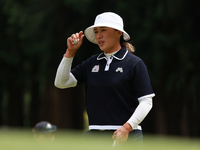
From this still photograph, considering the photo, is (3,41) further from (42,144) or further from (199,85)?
(42,144)

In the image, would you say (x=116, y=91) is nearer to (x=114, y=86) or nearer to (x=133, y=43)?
(x=114, y=86)

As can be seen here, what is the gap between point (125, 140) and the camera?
152 inches

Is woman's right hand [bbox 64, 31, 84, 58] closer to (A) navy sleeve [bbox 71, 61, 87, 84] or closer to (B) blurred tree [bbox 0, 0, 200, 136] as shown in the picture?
(A) navy sleeve [bbox 71, 61, 87, 84]

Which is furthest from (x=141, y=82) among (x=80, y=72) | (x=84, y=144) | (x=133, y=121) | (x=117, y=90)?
(x=84, y=144)

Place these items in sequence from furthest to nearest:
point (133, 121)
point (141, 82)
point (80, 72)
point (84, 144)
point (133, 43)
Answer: point (133, 43)
point (84, 144)
point (80, 72)
point (141, 82)
point (133, 121)

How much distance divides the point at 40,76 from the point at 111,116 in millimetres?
12336

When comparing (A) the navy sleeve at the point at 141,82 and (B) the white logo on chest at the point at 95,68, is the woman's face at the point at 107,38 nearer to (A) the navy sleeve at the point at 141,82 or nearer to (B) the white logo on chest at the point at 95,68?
(B) the white logo on chest at the point at 95,68

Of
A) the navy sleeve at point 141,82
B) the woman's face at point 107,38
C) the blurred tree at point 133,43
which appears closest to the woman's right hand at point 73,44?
the woman's face at point 107,38

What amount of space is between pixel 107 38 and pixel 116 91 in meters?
0.57

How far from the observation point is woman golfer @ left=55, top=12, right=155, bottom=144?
398 centimetres

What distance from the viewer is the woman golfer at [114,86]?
3.98 metres

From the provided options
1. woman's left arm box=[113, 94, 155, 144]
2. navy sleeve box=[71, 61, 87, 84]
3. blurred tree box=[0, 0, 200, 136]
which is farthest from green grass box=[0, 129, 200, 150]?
blurred tree box=[0, 0, 200, 136]

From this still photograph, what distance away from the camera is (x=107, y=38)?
427 cm

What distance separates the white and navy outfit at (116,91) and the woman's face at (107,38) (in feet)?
0.50
